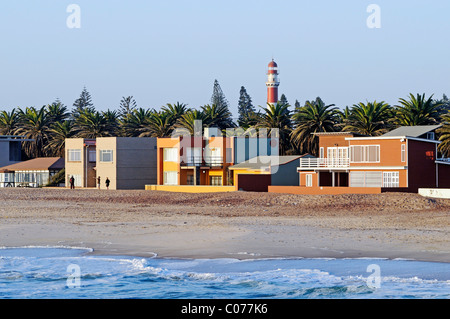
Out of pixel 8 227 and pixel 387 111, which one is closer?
pixel 8 227

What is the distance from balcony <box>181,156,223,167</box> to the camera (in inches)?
2832

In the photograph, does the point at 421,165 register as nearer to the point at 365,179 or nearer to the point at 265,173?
the point at 365,179

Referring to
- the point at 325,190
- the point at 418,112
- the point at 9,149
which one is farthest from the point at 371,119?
the point at 9,149

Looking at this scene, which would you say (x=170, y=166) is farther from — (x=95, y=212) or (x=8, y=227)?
(x=8, y=227)

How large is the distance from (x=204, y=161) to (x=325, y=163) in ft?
50.2

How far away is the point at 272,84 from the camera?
12162 cm

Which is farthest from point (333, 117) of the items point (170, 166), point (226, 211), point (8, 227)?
point (8, 227)

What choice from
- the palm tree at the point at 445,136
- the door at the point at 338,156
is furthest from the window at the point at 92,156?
the palm tree at the point at 445,136

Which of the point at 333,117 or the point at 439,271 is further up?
the point at 333,117

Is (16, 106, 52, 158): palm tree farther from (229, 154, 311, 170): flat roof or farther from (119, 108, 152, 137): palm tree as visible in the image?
(229, 154, 311, 170): flat roof

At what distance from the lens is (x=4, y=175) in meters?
87.1

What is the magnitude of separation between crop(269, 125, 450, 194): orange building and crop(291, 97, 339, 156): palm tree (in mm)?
19737

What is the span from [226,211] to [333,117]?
4485 cm

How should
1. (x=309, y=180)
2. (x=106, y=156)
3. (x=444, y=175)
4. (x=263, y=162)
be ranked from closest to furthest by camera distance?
(x=444, y=175)
(x=309, y=180)
(x=263, y=162)
(x=106, y=156)
